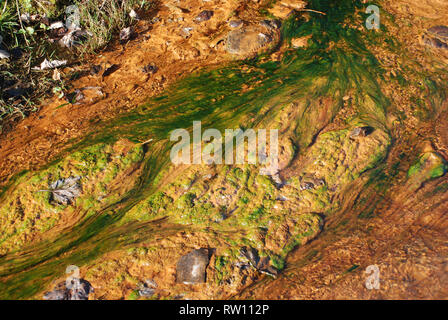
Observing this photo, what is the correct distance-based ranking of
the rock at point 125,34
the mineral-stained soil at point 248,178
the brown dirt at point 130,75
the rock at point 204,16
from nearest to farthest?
the mineral-stained soil at point 248,178
the brown dirt at point 130,75
the rock at point 125,34
the rock at point 204,16

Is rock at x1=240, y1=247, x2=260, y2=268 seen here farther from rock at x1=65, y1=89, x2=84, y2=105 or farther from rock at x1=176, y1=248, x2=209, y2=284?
rock at x1=65, y1=89, x2=84, y2=105

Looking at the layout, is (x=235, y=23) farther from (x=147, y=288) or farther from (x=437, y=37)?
(x=147, y=288)

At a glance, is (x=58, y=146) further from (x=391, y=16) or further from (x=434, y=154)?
(x=391, y=16)

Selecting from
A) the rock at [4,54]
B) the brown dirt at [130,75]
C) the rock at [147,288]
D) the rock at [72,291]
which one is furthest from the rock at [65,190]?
the rock at [4,54]

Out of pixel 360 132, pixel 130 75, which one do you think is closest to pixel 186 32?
pixel 130 75

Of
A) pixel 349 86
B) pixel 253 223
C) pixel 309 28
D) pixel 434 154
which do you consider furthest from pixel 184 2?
pixel 434 154

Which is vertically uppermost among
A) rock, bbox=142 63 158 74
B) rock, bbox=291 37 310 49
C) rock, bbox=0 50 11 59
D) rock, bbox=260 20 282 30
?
rock, bbox=260 20 282 30

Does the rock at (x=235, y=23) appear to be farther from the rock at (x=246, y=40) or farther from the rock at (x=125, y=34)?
the rock at (x=125, y=34)

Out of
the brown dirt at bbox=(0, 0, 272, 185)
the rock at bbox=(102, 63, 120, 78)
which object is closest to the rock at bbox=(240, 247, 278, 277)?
the brown dirt at bbox=(0, 0, 272, 185)
